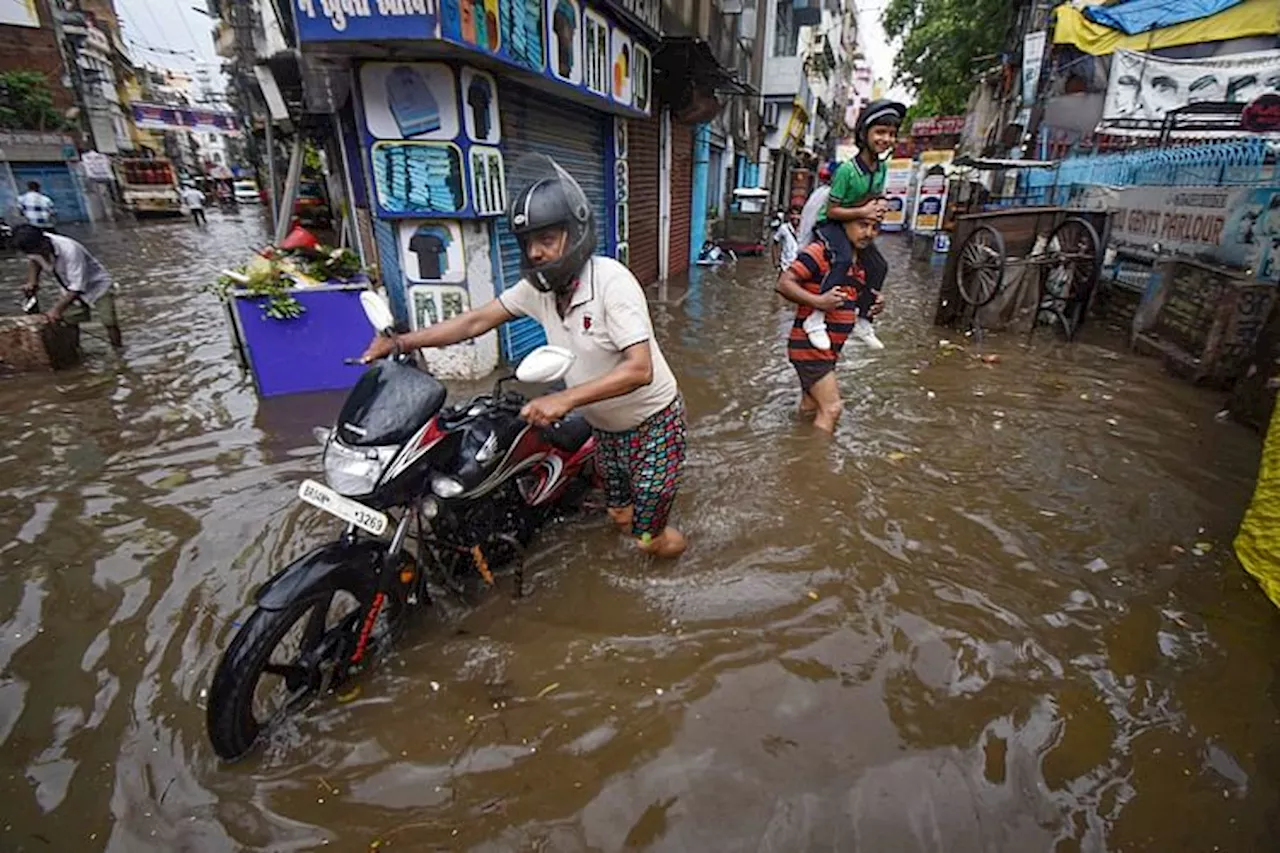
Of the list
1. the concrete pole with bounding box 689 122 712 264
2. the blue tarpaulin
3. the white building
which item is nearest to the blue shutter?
the concrete pole with bounding box 689 122 712 264

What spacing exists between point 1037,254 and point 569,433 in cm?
678

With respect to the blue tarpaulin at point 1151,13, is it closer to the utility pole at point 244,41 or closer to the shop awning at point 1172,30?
the shop awning at point 1172,30

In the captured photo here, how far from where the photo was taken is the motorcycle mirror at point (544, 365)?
1826 mm

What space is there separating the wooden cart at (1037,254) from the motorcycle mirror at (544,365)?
665 centimetres

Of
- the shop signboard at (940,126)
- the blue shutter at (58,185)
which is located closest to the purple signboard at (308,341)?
the blue shutter at (58,185)

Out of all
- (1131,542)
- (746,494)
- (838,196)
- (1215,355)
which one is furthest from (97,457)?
(1215,355)

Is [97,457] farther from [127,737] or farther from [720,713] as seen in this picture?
[720,713]

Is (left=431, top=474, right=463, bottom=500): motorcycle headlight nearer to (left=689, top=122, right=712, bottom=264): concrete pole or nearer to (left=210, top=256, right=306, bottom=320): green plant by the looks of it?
(left=210, top=256, right=306, bottom=320): green plant

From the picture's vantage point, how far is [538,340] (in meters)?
6.69

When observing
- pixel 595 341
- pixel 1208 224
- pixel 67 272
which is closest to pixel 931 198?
pixel 1208 224

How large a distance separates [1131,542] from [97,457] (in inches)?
245

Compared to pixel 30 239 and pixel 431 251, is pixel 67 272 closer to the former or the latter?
pixel 30 239

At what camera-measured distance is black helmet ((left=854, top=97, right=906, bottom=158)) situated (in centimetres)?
360

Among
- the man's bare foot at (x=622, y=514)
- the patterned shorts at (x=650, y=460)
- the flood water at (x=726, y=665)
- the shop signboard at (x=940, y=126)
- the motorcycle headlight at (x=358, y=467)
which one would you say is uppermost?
the shop signboard at (x=940, y=126)
